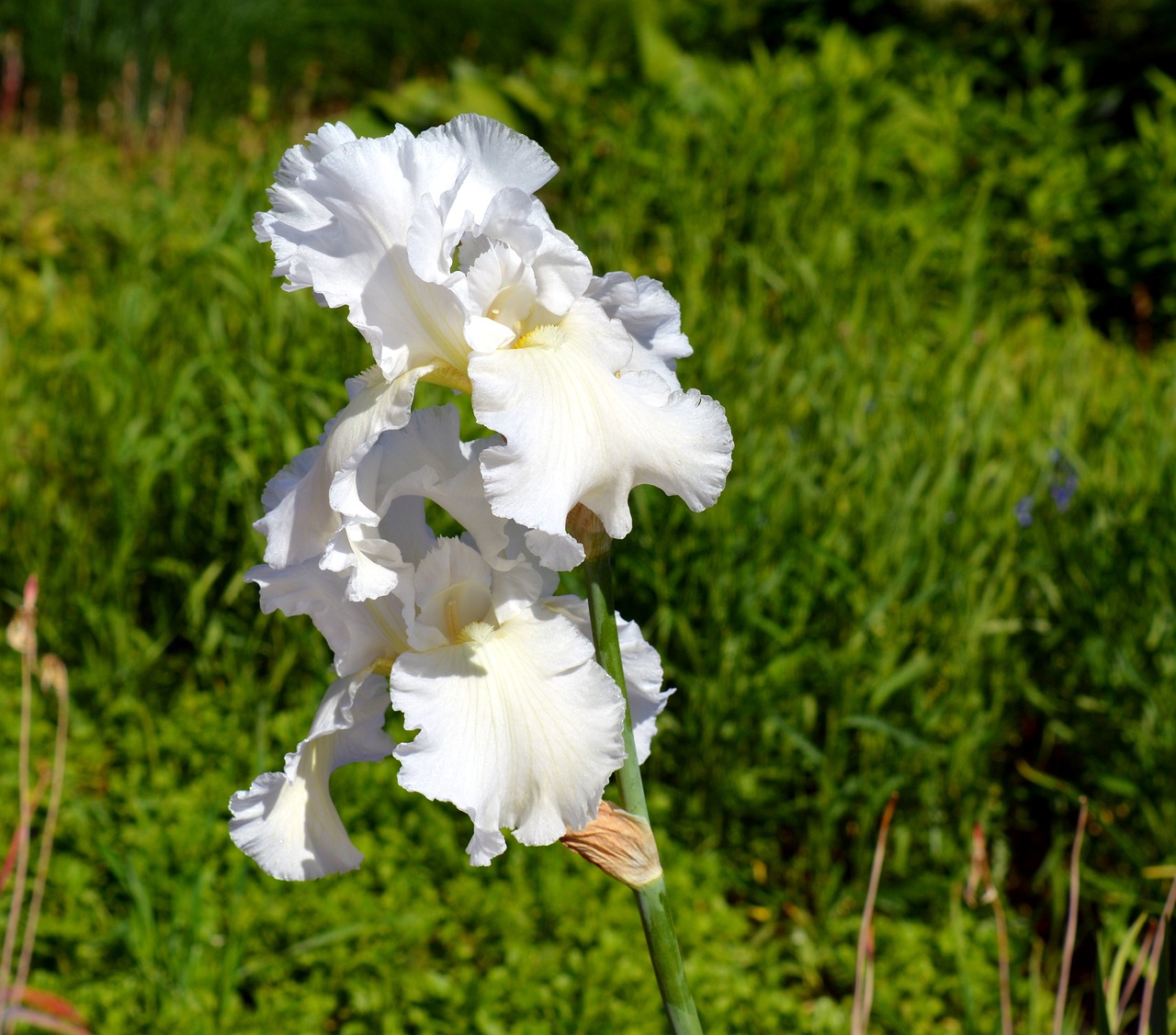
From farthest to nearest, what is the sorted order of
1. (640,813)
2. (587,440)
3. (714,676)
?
(714,676), (640,813), (587,440)

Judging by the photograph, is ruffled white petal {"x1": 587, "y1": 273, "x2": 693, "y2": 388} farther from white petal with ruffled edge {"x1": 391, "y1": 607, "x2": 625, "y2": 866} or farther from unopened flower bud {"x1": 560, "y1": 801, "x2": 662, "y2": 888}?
unopened flower bud {"x1": 560, "y1": 801, "x2": 662, "y2": 888}

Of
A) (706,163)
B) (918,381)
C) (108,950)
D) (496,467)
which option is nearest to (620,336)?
(496,467)

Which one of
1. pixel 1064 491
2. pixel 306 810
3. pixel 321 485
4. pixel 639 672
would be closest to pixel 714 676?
pixel 1064 491

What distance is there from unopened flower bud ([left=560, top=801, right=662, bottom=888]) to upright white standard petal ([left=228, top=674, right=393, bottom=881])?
22cm

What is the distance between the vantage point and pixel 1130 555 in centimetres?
240

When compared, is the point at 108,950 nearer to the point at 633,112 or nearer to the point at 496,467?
the point at 496,467

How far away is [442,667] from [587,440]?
9.3 inches

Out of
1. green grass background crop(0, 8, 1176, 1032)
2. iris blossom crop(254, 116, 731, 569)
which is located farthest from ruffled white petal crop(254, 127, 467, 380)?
green grass background crop(0, 8, 1176, 1032)

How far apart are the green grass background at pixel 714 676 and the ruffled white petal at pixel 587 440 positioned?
4.69 ft

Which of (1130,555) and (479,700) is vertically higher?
(479,700)

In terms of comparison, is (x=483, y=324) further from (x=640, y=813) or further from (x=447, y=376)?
(x=640, y=813)

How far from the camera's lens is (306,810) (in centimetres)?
98

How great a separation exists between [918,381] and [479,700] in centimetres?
247

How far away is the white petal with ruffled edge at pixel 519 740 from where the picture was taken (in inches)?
32.5
